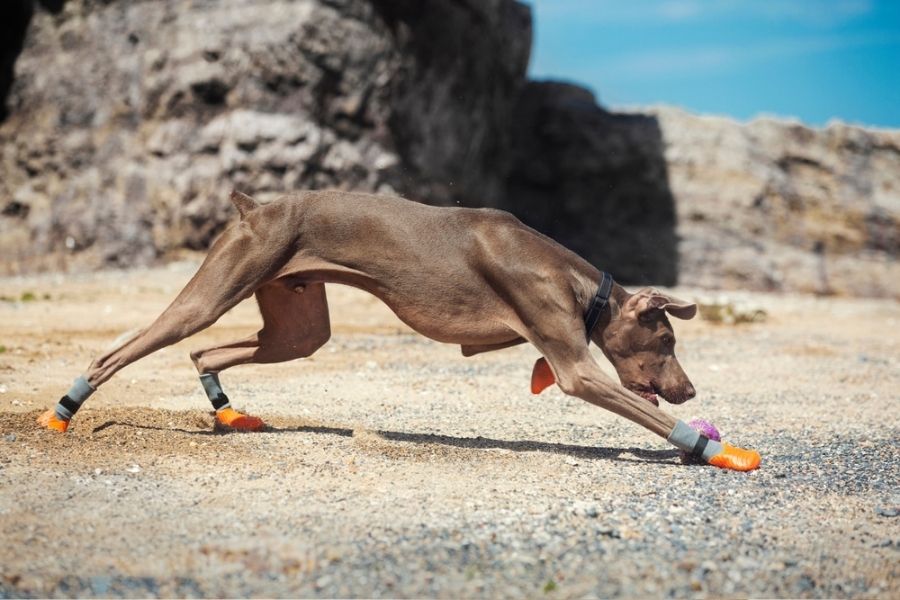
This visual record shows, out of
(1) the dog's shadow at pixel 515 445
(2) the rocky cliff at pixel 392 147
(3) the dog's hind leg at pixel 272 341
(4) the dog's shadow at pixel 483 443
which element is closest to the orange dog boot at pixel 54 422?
(4) the dog's shadow at pixel 483 443

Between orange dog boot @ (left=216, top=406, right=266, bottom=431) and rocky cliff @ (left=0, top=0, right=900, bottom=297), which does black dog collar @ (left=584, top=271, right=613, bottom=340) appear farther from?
rocky cliff @ (left=0, top=0, right=900, bottom=297)

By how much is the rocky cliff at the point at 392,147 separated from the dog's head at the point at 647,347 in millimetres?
10149

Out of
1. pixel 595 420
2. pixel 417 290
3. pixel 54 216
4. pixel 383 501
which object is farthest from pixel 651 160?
pixel 383 501

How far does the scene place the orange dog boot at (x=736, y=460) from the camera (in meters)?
5.99

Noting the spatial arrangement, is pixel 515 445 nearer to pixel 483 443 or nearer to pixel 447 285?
pixel 483 443

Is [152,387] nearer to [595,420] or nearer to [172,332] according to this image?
[172,332]

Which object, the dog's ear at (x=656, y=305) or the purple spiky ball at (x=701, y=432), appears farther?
the dog's ear at (x=656, y=305)

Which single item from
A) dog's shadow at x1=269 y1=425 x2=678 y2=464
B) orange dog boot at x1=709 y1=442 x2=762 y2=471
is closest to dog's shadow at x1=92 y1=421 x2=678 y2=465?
dog's shadow at x1=269 y1=425 x2=678 y2=464

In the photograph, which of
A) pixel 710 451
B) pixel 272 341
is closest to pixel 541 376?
pixel 710 451

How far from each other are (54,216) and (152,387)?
10.2 metres

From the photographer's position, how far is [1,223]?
17.8 m

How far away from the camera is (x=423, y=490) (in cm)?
532

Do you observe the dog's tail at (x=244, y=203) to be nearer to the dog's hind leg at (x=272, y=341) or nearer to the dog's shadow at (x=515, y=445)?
the dog's hind leg at (x=272, y=341)

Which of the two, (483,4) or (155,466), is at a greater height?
(483,4)
